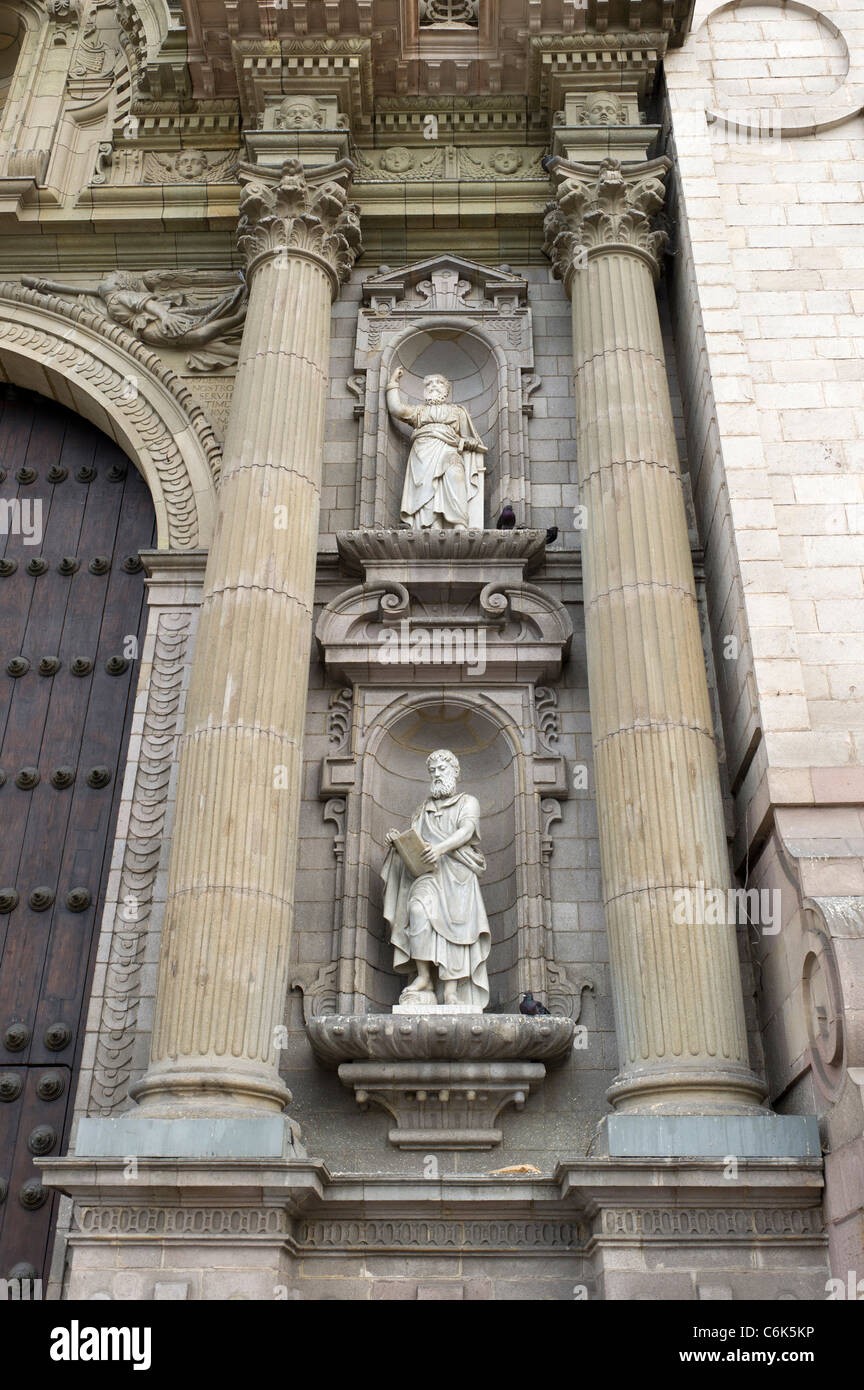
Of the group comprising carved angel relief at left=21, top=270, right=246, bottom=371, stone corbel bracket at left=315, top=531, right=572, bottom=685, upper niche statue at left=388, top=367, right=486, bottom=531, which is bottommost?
stone corbel bracket at left=315, top=531, right=572, bottom=685

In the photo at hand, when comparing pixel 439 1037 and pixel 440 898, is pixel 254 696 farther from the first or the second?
pixel 439 1037

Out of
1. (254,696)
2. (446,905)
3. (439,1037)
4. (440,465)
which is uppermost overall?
(440,465)

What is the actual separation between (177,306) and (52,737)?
543cm

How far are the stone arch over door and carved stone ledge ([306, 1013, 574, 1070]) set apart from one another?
5.48 metres

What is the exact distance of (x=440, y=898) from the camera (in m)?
10.6

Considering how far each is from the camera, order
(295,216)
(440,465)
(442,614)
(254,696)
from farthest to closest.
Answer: (295,216)
(440,465)
(442,614)
(254,696)

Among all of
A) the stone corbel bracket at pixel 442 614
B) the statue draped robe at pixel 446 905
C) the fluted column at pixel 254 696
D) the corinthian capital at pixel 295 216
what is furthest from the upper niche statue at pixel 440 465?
the statue draped robe at pixel 446 905

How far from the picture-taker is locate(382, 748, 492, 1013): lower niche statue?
10.4 metres

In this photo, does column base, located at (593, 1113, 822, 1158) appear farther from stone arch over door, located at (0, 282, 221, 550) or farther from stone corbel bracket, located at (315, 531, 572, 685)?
stone arch over door, located at (0, 282, 221, 550)

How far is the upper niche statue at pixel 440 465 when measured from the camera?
1293cm

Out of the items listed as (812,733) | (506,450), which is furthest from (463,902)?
(506,450)

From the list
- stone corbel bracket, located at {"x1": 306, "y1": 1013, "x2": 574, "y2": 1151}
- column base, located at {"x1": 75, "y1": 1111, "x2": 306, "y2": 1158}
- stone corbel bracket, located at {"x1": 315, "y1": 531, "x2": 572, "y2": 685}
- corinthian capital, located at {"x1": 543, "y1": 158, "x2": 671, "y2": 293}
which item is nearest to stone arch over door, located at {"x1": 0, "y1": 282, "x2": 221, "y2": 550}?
stone corbel bracket, located at {"x1": 315, "y1": 531, "x2": 572, "y2": 685}

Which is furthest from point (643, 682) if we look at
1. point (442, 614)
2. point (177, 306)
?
point (177, 306)

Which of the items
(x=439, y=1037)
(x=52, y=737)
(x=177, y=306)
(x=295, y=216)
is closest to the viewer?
(x=439, y=1037)
